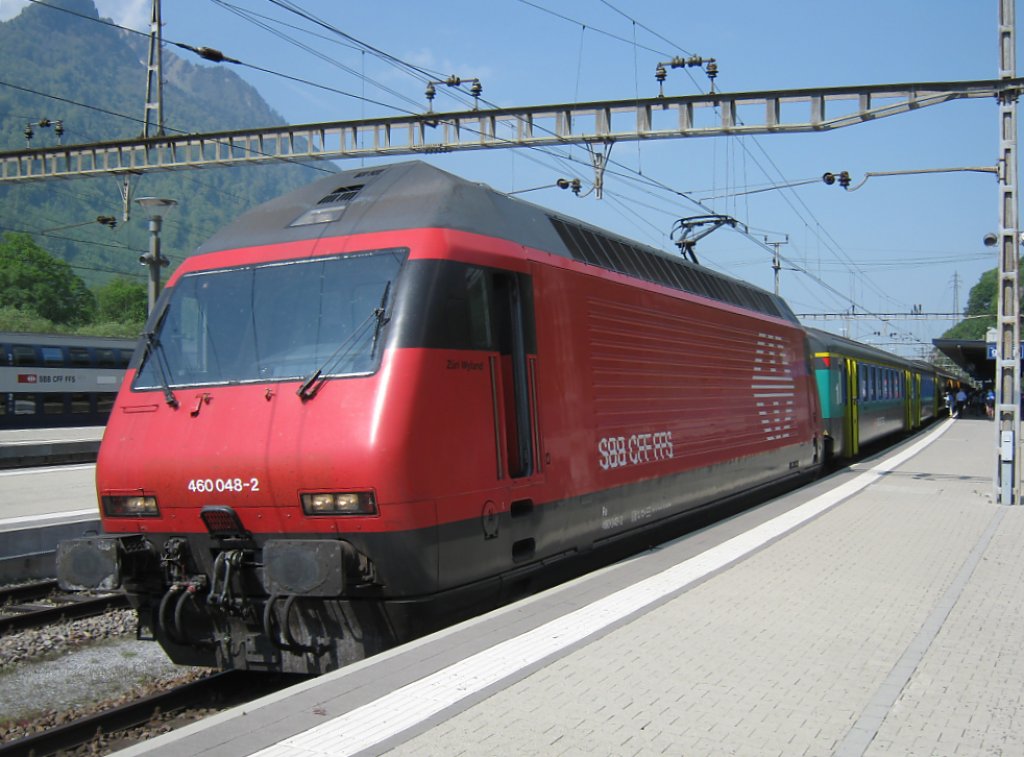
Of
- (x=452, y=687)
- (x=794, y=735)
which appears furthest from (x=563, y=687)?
(x=794, y=735)

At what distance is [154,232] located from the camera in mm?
17047

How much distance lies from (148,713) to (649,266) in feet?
21.1

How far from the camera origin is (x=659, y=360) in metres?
9.88

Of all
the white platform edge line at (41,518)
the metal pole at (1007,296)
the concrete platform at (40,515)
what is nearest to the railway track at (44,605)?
the concrete platform at (40,515)

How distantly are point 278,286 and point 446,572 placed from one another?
87.3 inches

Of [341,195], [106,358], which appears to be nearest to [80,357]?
[106,358]

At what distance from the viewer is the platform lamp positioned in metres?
16.4

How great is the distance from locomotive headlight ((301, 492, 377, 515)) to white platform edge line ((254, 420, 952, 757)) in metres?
1.04

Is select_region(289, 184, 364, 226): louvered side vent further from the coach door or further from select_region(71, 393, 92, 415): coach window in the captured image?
select_region(71, 393, 92, 415): coach window

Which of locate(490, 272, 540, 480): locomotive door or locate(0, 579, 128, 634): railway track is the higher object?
locate(490, 272, 540, 480): locomotive door

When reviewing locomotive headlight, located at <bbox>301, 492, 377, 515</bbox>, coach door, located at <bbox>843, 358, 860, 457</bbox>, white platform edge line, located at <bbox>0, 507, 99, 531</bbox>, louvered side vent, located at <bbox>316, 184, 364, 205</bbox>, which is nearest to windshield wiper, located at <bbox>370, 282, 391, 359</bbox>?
locomotive headlight, located at <bbox>301, 492, 377, 515</bbox>

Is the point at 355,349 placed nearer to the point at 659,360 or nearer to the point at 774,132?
the point at 659,360

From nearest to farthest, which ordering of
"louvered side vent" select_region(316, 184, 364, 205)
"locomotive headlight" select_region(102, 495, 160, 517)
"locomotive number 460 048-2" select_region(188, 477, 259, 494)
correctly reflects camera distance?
"locomotive number 460 048-2" select_region(188, 477, 259, 494), "locomotive headlight" select_region(102, 495, 160, 517), "louvered side vent" select_region(316, 184, 364, 205)

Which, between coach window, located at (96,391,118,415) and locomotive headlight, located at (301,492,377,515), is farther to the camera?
coach window, located at (96,391,118,415)
